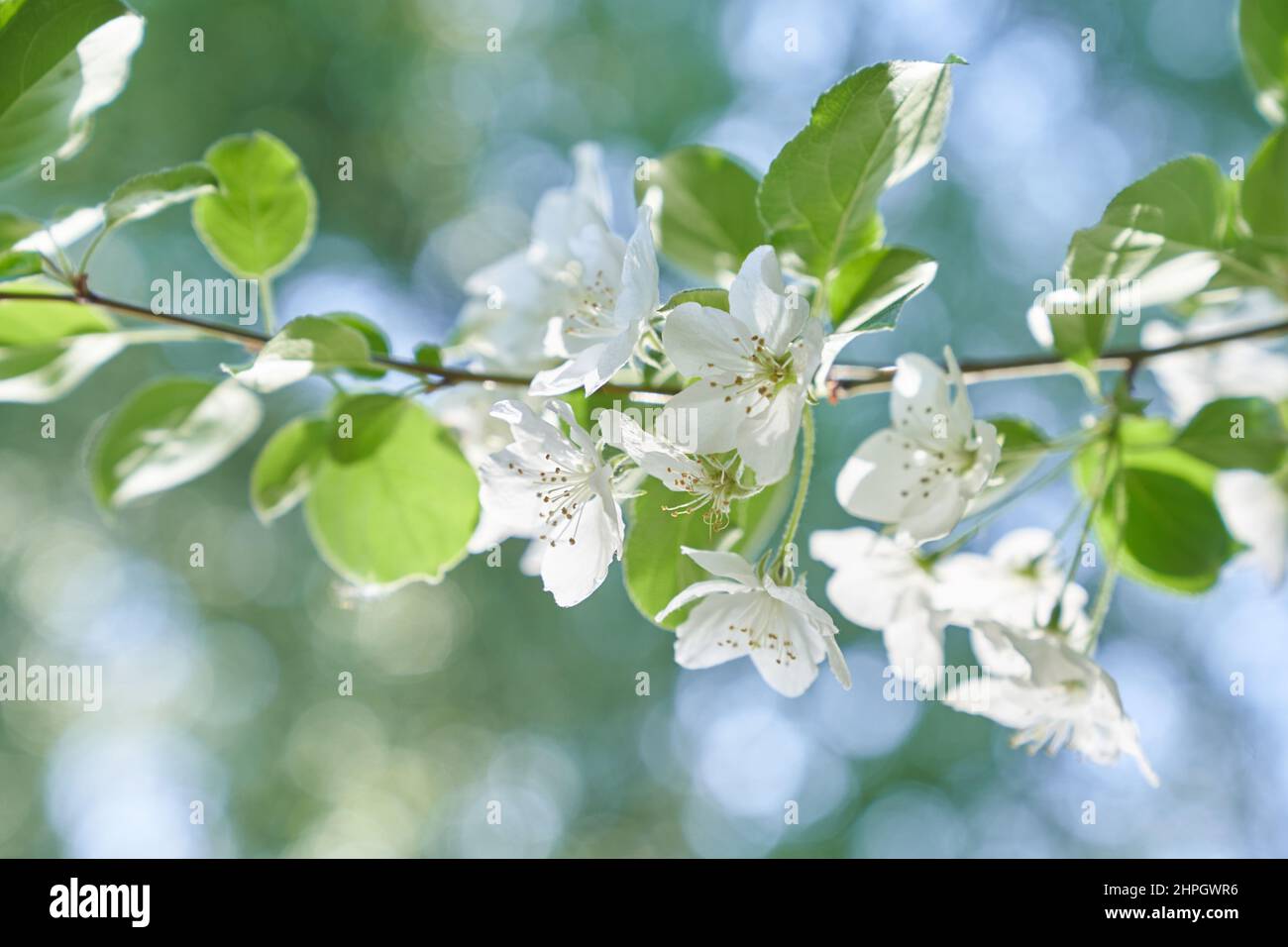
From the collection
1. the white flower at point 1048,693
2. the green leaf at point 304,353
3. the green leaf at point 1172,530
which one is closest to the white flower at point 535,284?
the green leaf at point 304,353

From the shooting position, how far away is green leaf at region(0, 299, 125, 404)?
97 centimetres

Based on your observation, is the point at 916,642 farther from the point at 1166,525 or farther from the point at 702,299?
the point at 702,299

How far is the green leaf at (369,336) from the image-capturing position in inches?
36.4

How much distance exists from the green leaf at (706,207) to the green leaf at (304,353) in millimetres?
349

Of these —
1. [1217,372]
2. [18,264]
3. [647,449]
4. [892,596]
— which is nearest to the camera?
[647,449]

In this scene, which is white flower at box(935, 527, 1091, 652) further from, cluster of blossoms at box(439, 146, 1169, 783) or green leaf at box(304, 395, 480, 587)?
green leaf at box(304, 395, 480, 587)

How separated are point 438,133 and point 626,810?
4037 mm

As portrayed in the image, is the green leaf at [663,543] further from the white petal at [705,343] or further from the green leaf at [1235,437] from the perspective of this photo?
the green leaf at [1235,437]

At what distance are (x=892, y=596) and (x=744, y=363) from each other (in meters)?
0.36

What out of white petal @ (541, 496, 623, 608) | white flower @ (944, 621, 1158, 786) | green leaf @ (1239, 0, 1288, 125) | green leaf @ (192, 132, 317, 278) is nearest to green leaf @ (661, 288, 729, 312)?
white petal @ (541, 496, 623, 608)

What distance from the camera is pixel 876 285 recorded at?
810 millimetres

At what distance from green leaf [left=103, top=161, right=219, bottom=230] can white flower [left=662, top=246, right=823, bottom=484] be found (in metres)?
0.44

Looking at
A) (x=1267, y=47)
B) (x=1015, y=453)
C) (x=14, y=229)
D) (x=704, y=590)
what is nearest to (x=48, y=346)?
(x=14, y=229)

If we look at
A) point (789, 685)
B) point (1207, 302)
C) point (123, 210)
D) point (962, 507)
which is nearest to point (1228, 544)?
point (1207, 302)
